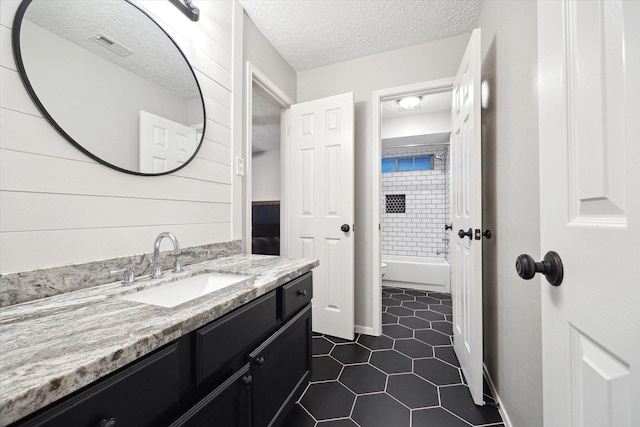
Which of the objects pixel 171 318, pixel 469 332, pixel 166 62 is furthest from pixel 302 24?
pixel 469 332

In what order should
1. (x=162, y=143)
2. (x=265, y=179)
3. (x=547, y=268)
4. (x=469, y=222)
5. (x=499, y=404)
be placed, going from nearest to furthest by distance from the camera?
(x=547, y=268), (x=162, y=143), (x=499, y=404), (x=469, y=222), (x=265, y=179)

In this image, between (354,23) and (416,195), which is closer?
(354,23)

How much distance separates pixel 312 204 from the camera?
2391 mm

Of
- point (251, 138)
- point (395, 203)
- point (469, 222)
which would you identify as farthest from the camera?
point (395, 203)

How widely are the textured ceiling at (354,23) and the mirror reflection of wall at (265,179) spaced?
1.00m

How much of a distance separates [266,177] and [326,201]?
2.13 m

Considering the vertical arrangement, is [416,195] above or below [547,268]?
above

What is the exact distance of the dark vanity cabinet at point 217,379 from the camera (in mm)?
483

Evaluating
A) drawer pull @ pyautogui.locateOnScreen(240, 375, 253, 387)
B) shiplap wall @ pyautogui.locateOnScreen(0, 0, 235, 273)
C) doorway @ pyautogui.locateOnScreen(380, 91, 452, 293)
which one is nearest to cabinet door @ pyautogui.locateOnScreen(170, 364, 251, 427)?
drawer pull @ pyautogui.locateOnScreen(240, 375, 253, 387)

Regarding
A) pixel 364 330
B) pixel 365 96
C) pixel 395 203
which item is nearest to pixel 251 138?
pixel 365 96

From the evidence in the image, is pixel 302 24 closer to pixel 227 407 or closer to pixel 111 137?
pixel 111 137

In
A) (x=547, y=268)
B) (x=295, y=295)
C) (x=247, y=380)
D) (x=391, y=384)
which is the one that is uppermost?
(x=547, y=268)

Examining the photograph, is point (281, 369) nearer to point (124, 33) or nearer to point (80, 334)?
point (80, 334)

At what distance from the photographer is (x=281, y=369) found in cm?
114
